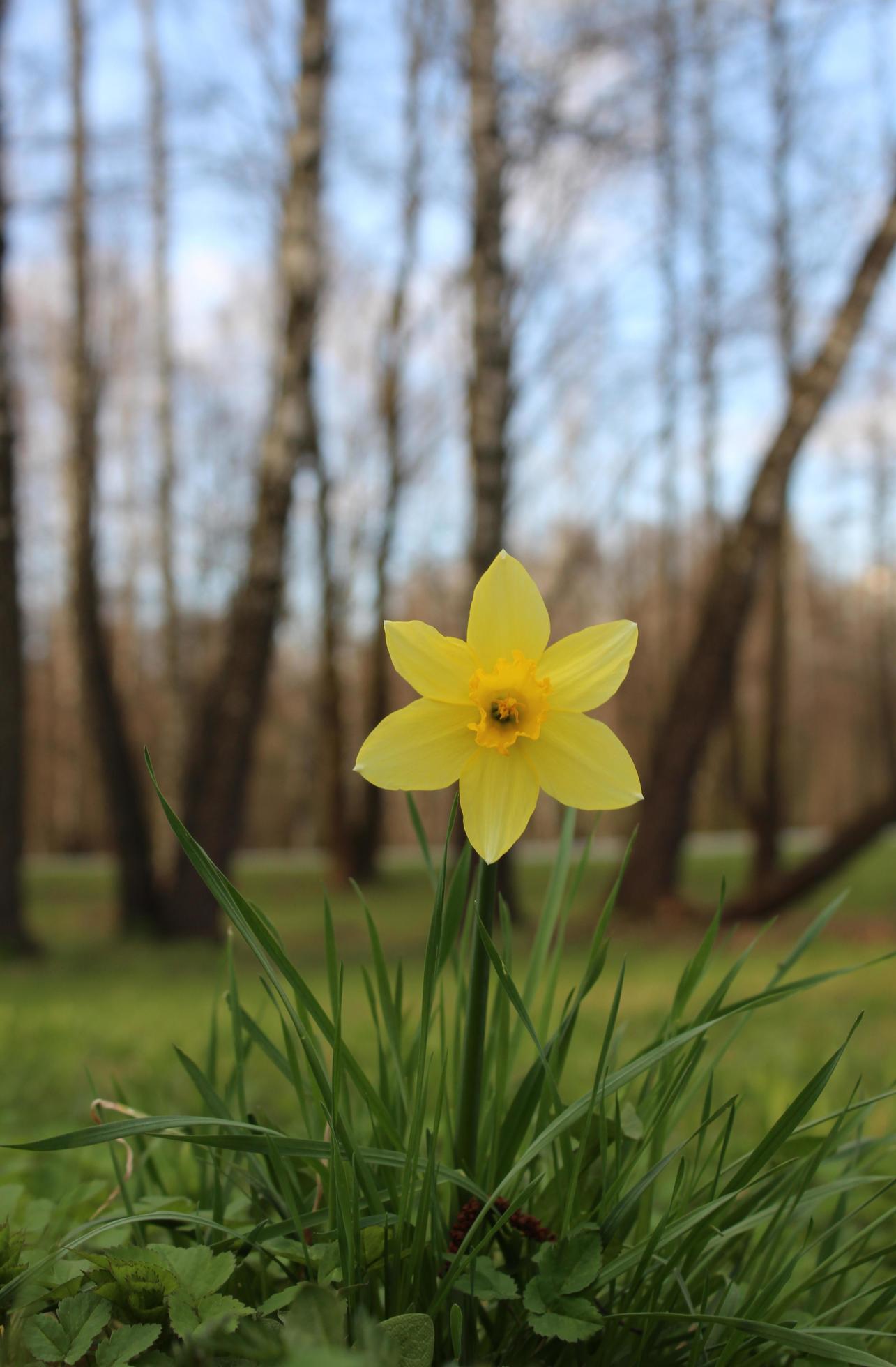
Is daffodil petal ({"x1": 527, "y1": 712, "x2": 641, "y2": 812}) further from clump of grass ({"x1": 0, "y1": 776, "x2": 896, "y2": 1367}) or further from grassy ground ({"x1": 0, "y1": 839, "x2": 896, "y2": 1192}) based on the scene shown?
grassy ground ({"x1": 0, "y1": 839, "x2": 896, "y2": 1192})

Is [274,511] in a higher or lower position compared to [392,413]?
lower

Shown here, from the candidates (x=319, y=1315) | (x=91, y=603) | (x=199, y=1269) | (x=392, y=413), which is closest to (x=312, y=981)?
(x=91, y=603)

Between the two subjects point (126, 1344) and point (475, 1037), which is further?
point (475, 1037)

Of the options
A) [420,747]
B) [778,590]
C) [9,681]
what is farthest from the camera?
[778,590]

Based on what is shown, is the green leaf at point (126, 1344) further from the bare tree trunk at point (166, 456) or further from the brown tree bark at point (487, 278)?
the bare tree trunk at point (166, 456)

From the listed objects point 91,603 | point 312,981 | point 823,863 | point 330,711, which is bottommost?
point 312,981

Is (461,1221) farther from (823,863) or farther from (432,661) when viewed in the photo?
(823,863)

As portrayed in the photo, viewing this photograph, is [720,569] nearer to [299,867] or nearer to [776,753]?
[776,753]
